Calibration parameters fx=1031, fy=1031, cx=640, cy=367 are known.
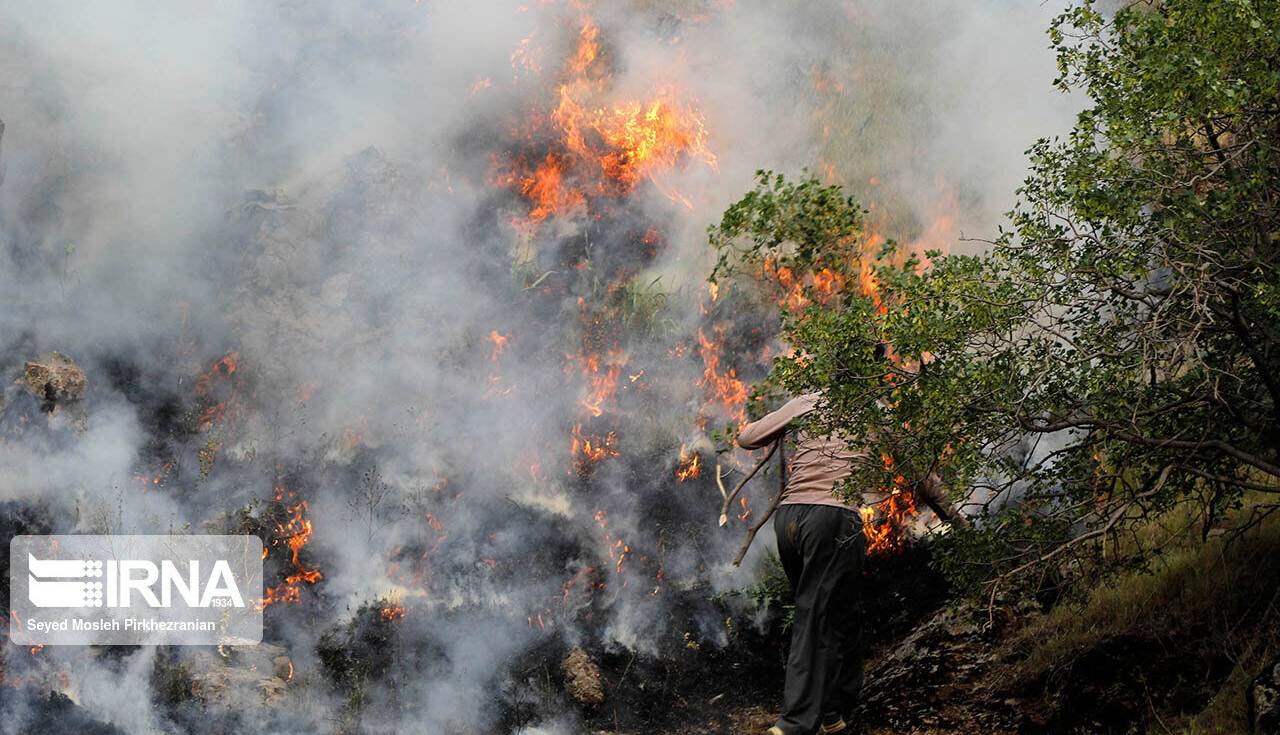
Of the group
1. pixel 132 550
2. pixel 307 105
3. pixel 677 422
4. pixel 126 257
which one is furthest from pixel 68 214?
pixel 677 422

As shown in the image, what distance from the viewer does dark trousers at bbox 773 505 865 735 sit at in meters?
5.25

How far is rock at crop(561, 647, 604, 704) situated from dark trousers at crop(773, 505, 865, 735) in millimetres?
2302

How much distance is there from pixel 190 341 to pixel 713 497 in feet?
17.0

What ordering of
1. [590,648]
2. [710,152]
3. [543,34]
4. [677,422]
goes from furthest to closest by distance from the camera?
[543,34]
[710,152]
[677,422]
[590,648]

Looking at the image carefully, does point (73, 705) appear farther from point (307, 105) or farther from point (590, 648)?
point (307, 105)

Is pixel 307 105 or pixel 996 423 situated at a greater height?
pixel 307 105

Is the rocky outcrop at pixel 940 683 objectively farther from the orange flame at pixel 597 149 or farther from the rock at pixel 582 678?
the orange flame at pixel 597 149

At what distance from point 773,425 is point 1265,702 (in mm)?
2513

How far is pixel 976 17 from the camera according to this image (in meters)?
11.3

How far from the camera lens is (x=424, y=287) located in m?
10.5

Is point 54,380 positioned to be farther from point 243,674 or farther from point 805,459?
point 805,459

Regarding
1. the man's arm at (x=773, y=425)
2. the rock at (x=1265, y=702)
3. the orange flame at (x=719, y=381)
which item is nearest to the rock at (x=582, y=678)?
the man's arm at (x=773, y=425)

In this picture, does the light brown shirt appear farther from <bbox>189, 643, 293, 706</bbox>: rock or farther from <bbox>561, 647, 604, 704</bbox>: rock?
<bbox>189, 643, 293, 706</bbox>: rock

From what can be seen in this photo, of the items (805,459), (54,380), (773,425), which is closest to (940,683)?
(805,459)
